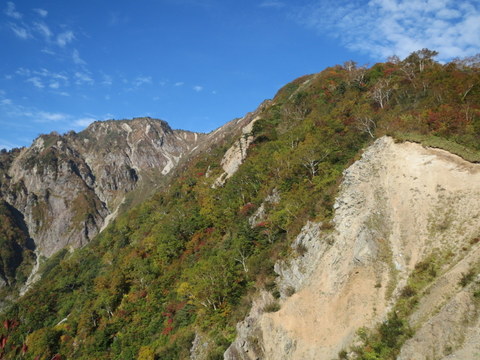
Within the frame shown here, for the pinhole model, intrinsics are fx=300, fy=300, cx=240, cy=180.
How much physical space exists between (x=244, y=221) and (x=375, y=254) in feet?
79.7

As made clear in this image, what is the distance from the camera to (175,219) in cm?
6512

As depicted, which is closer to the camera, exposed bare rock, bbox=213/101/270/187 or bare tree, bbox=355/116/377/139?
bare tree, bbox=355/116/377/139

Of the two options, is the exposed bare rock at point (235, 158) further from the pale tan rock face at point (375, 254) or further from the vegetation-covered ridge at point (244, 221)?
the pale tan rock face at point (375, 254)

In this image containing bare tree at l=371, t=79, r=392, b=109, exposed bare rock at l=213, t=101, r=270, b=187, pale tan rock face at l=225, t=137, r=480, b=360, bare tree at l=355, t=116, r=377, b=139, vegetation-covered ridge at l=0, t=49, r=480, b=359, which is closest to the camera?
pale tan rock face at l=225, t=137, r=480, b=360

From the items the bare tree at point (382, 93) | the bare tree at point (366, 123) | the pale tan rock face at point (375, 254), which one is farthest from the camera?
the bare tree at point (382, 93)

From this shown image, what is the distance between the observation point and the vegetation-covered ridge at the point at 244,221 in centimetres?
3428

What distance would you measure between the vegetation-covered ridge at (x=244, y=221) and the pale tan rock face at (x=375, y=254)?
2.20 meters

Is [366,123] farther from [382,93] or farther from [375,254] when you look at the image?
[375,254]

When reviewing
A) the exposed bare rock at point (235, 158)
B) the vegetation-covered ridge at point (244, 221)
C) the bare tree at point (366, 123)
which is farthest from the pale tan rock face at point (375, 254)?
the exposed bare rock at point (235, 158)

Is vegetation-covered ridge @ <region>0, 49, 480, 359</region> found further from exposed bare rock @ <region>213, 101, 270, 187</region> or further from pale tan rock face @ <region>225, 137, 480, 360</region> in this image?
pale tan rock face @ <region>225, 137, 480, 360</region>

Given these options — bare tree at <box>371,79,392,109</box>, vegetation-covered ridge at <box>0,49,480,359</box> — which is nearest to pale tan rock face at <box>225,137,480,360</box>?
vegetation-covered ridge at <box>0,49,480,359</box>

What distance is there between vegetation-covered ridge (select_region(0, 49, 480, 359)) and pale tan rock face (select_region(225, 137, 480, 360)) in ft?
7.23

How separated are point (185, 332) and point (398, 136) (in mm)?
33606

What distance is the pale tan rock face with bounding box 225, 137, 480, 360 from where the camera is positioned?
22531mm
